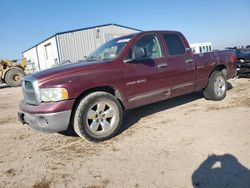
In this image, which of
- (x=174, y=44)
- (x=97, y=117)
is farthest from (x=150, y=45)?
(x=97, y=117)

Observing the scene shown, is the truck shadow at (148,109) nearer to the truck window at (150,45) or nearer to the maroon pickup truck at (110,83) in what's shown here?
the maroon pickup truck at (110,83)

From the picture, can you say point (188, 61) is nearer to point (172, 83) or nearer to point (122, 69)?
point (172, 83)

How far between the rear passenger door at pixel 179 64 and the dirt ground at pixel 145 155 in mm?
631

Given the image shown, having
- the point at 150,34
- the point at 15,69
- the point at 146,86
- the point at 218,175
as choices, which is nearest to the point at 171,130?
the point at 146,86

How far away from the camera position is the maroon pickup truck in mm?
4047

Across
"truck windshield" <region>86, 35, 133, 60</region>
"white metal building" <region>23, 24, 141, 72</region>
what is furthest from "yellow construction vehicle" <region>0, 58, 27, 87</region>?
"truck windshield" <region>86, 35, 133, 60</region>

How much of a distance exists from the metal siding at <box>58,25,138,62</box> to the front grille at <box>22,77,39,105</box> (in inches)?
802

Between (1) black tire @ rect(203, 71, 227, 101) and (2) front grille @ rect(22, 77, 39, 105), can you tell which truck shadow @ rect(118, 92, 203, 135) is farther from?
(2) front grille @ rect(22, 77, 39, 105)

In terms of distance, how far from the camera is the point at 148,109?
6.50 metres

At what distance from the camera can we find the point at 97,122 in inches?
173

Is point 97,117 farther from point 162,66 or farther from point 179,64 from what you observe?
point 179,64

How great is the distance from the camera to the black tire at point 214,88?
21.7 ft

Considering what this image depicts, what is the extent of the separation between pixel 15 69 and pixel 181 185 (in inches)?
671

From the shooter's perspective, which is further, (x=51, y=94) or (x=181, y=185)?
(x=51, y=94)
